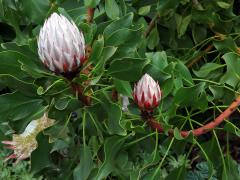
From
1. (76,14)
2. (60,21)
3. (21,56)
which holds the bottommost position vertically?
(76,14)

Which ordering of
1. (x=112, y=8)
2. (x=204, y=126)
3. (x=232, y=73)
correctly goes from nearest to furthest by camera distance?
1. (x=204, y=126)
2. (x=232, y=73)
3. (x=112, y=8)

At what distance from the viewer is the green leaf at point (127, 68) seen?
62.3 inches

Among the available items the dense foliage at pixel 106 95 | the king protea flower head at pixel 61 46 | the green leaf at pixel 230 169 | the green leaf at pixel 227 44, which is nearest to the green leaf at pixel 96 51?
the dense foliage at pixel 106 95

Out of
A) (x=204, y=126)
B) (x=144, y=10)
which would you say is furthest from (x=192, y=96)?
(x=144, y=10)

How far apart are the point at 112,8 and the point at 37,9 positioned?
0.30 m

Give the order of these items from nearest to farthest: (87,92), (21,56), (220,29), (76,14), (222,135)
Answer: (21,56)
(87,92)
(76,14)
(220,29)
(222,135)

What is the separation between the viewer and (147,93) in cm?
156

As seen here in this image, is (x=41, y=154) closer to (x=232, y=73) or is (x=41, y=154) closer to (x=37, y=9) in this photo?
(x=37, y=9)

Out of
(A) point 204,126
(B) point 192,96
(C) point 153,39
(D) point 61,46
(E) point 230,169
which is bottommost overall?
(E) point 230,169

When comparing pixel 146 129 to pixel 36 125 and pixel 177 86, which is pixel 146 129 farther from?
pixel 36 125

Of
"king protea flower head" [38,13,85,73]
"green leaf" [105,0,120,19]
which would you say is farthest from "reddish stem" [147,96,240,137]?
"green leaf" [105,0,120,19]

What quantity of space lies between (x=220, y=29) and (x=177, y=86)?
0.71 metres

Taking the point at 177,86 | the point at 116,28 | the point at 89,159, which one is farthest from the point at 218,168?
the point at 116,28

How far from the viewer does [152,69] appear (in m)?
1.69
